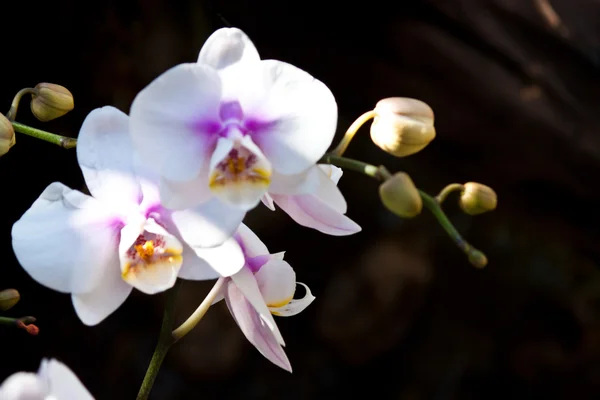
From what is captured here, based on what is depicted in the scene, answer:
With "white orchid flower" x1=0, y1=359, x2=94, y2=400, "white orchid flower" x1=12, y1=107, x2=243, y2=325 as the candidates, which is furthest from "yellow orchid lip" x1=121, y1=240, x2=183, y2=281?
"white orchid flower" x1=0, y1=359, x2=94, y2=400

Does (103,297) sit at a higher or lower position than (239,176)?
lower

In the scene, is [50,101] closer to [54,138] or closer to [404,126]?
[54,138]

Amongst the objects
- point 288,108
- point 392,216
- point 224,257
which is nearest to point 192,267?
point 224,257

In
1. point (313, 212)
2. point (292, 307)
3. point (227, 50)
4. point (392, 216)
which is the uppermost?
point (227, 50)

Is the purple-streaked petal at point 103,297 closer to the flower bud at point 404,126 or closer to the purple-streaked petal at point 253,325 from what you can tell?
the purple-streaked petal at point 253,325

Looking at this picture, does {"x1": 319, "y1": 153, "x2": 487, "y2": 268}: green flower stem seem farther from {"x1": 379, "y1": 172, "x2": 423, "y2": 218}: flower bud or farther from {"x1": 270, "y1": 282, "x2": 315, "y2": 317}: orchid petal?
{"x1": 270, "y1": 282, "x2": 315, "y2": 317}: orchid petal

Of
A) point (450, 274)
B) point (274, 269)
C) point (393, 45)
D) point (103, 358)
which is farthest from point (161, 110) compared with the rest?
point (450, 274)
